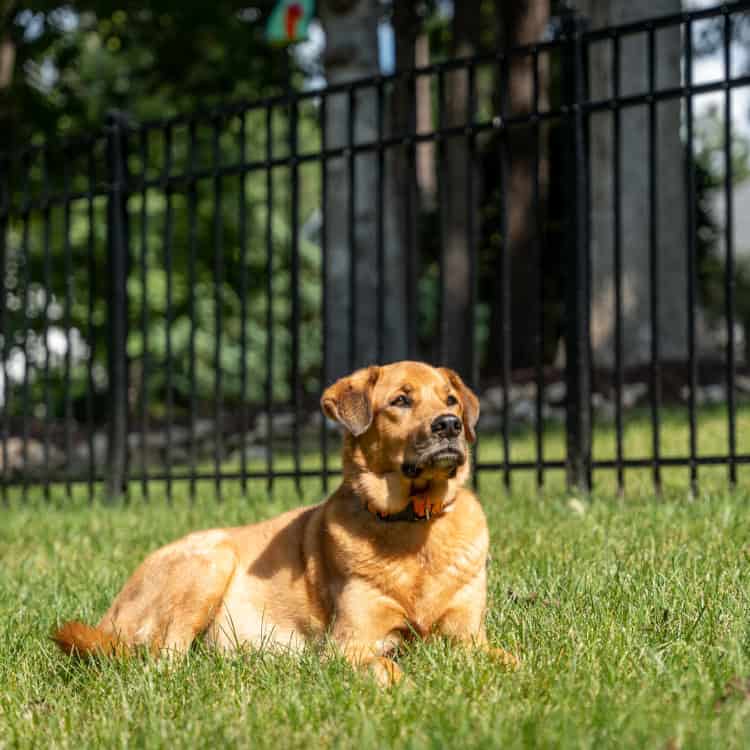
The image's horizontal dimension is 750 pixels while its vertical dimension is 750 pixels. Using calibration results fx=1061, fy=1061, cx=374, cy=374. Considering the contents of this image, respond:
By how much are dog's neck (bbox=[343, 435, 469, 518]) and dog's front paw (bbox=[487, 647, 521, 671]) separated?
2.23 feet

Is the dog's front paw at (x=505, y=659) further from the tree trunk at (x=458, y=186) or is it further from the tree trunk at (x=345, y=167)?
the tree trunk at (x=458, y=186)

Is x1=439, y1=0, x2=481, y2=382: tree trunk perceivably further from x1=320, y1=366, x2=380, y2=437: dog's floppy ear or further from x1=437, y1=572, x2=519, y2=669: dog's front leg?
x1=437, y1=572, x2=519, y2=669: dog's front leg

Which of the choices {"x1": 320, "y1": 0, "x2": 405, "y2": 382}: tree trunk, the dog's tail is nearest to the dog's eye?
the dog's tail

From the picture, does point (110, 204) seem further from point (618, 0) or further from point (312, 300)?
point (312, 300)

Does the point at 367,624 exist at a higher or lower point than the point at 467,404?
lower

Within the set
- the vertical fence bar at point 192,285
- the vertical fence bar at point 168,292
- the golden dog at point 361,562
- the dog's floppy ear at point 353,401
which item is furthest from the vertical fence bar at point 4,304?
the dog's floppy ear at point 353,401

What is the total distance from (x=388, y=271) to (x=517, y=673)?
37.0ft

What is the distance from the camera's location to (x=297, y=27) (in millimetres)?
9391

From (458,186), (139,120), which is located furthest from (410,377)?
(139,120)

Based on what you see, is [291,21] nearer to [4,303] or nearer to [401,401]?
[4,303]

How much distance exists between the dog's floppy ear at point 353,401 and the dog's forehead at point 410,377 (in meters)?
0.05

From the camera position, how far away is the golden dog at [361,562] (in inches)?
150

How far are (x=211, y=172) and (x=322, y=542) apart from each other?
460cm

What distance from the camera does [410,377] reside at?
13.6 feet
